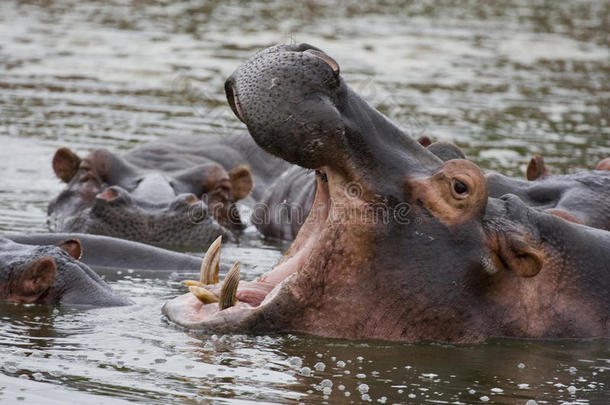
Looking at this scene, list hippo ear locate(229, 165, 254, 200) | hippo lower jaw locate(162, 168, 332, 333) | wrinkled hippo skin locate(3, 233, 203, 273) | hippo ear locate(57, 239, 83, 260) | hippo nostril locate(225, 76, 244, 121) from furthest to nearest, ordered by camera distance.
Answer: hippo ear locate(229, 165, 254, 200)
wrinkled hippo skin locate(3, 233, 203, 273)
hippo ear locate(57, 239, 83, 260)
hippo lower jaw locate(162, 168, 332, 333)
hippo nostril locate(225, 76, 244, 121)

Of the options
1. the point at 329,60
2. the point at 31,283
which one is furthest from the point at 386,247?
the point at 31,283

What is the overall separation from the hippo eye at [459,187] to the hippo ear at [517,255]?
24 centimetres

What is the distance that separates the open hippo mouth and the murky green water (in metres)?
0.15

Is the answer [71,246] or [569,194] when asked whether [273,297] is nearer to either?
[71,246]

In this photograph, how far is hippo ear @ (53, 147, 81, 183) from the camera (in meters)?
8.87

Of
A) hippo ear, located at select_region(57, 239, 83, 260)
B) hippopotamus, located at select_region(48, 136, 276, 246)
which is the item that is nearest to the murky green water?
hippopotamus, located at select_region(48, 136, 276, 246)

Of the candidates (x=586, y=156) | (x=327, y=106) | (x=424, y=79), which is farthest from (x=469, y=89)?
(x=327, y=106)

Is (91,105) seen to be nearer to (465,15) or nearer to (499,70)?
(499,70)

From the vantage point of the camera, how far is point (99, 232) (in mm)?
8102

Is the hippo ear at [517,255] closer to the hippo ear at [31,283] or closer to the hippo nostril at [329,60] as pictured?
the hippo nostril at [329,60]

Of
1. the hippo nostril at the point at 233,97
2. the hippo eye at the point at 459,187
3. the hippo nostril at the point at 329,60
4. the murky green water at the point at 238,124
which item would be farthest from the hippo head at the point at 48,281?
the hippo eye at the point at 459,187

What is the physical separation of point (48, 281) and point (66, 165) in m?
3.18

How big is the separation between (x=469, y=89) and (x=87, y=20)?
7.07m

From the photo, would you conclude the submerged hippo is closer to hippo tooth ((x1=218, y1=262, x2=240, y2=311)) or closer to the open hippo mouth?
the open hippo mouth
